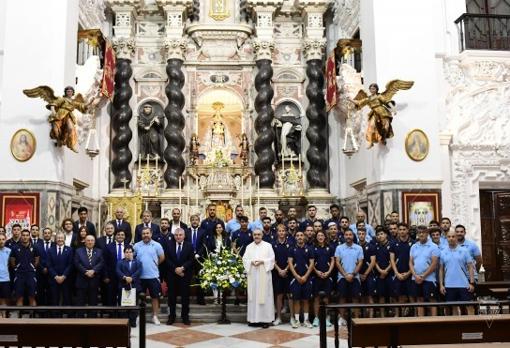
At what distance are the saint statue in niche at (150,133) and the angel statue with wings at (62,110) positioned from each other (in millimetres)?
4179

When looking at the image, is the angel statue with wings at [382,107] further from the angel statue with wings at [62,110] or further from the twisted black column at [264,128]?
the angel statue with wings at [62,110]

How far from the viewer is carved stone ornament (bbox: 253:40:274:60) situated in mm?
15672

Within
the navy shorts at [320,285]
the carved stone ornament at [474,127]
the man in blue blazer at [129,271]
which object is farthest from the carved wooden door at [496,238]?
the man in blue blazer at [129,271]

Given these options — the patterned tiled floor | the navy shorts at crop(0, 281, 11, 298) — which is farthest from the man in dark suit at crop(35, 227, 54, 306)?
the patterned tiled floor

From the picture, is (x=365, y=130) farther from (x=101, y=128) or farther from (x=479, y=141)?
(x=101, y=128)

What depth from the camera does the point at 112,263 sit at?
9.02 metres

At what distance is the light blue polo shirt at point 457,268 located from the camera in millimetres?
8133

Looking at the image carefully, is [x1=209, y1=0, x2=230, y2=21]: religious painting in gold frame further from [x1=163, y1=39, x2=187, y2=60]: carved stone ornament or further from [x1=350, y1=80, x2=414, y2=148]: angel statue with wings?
[x1=350, y1=80, x2=414, y2=148]: angel statue with wings

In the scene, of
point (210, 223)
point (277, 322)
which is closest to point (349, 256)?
point (277, 322)

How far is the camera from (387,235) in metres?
9.26

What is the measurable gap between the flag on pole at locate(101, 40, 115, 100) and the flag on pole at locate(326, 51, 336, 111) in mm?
5519

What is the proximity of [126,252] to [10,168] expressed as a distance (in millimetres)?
4216

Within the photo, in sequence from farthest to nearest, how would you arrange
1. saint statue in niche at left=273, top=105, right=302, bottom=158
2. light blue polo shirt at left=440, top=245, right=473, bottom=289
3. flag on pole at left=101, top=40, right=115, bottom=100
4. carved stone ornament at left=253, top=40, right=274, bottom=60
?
saint statue in niche at left=273, top=105, right=302, bottom=158, carved stone ornament at left=253, top=40, right=274, bottom=60, flag on pole at left=101, top=40, right=115, bottom=100, light blue polo shirt at left=440, top=245, right=473, bottom=289

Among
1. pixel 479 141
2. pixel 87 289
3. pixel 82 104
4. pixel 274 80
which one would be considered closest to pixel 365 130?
pixel 479 141
